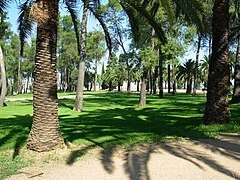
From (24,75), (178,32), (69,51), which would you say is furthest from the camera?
(24,75)

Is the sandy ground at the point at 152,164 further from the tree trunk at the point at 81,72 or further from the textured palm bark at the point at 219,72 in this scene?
the tree trunk at the point at 81,72

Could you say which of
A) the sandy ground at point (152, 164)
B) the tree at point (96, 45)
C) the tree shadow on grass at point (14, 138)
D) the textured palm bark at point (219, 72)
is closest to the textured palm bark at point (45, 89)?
the tree shadow on grass at point (14, 138)

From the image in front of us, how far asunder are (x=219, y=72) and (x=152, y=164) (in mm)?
4908

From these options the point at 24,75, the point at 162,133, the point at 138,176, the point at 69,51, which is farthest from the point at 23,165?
the point at 24,75

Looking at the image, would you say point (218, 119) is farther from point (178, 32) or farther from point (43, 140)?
point (178, 32)

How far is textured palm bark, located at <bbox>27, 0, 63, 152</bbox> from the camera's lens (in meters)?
6.73

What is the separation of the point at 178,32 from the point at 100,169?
88.6ft

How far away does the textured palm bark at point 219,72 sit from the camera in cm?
900

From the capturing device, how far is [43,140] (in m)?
6.66

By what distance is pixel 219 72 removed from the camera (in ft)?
29.8

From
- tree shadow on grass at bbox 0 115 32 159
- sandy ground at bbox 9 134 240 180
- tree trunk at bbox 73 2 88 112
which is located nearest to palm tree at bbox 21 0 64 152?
tree shadow on grass at bbox 0 115 32 159

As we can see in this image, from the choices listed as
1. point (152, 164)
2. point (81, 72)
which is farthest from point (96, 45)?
point (152, 164)

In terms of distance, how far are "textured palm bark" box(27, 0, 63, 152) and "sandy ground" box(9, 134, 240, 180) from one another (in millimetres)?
772

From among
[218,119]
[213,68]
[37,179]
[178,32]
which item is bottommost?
[37,179]
